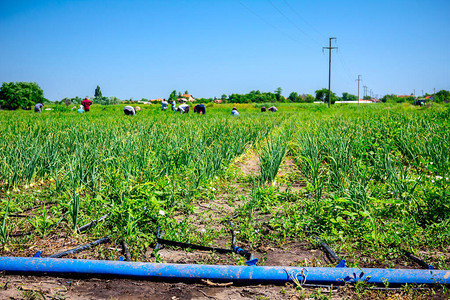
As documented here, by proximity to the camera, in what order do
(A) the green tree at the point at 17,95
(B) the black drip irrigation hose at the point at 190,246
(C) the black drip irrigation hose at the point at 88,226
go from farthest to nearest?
(A) the green tree at the point at 17,95 → (C) the black drip irrigation hose at the point at 88,226 → (B) the black drip irrigation hose at the point at 190,246

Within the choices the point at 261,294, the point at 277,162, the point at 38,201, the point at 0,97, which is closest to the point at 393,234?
the point at 261,294

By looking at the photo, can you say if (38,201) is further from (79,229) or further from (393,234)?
(393,234)

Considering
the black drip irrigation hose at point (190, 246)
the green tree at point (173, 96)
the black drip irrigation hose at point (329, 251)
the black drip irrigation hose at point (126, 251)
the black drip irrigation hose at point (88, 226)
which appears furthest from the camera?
the green tree at point (173, 96)

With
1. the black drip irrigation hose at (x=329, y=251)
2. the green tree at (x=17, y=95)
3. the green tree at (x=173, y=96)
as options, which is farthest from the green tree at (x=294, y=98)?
the black drip irrigation hose at (x=329, y=251)

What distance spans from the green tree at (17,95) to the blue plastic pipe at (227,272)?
78.5 metres

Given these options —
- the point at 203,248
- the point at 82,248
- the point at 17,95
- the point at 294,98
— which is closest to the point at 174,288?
the point at 203,248

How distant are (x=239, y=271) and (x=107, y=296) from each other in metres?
0.68

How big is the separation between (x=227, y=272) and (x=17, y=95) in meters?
83.0

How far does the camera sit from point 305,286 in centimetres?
168

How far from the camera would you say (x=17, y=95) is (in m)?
69.9

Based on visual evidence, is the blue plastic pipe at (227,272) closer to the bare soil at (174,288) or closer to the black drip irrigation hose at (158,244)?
the bare soil at (174,288)

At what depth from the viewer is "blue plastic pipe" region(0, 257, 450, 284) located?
1.67m

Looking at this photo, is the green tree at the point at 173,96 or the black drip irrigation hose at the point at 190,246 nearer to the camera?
the black drip irrigation hose at the point at 190,246

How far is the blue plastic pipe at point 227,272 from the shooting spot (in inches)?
65.8
